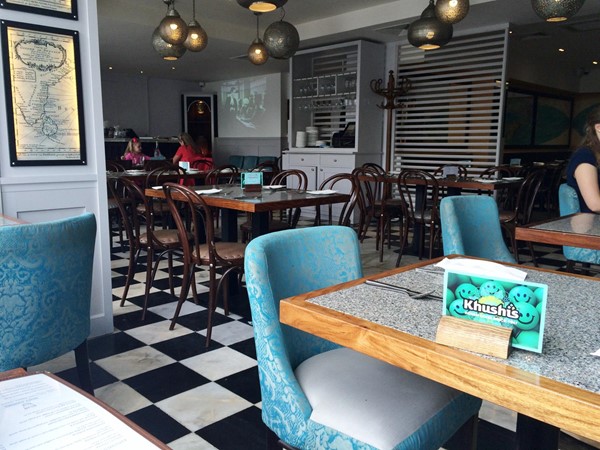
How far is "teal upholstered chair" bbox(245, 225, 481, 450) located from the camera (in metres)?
1.16

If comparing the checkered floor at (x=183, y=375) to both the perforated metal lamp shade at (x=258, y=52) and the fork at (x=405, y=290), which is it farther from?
the perforated metal lamp shade at (x=258, y=52)

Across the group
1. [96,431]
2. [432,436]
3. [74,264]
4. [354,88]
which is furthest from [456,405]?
[354,88]

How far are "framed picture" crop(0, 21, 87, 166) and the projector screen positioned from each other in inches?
329

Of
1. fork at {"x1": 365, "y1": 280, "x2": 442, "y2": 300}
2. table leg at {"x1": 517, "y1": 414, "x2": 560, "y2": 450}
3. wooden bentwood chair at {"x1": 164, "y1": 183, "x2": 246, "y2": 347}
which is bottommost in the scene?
table leg at {"x1": 517, "y1": 414, "x2": 560, "y2": 450}

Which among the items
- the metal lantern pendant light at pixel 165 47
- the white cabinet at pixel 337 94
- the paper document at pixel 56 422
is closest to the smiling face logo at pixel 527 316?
the paper document at pixel 56 422

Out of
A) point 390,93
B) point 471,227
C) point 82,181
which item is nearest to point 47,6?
point 82,181

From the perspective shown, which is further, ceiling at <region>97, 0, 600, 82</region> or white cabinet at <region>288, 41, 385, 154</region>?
white cabinet at <region>288, 41, 385, 154</region>

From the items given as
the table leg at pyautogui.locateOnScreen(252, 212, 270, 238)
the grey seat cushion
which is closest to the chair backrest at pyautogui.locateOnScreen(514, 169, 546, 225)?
the table leg at pyautogui.locateOnScreen(252, 212, 270, 238)

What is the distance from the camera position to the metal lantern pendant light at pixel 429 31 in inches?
171

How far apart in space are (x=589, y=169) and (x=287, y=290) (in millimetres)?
2371

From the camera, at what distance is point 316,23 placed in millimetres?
7375

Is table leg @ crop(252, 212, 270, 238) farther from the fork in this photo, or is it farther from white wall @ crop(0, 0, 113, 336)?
the fork

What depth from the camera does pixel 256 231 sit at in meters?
3.49

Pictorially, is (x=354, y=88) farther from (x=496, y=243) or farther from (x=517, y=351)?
(x=517, y=351)
